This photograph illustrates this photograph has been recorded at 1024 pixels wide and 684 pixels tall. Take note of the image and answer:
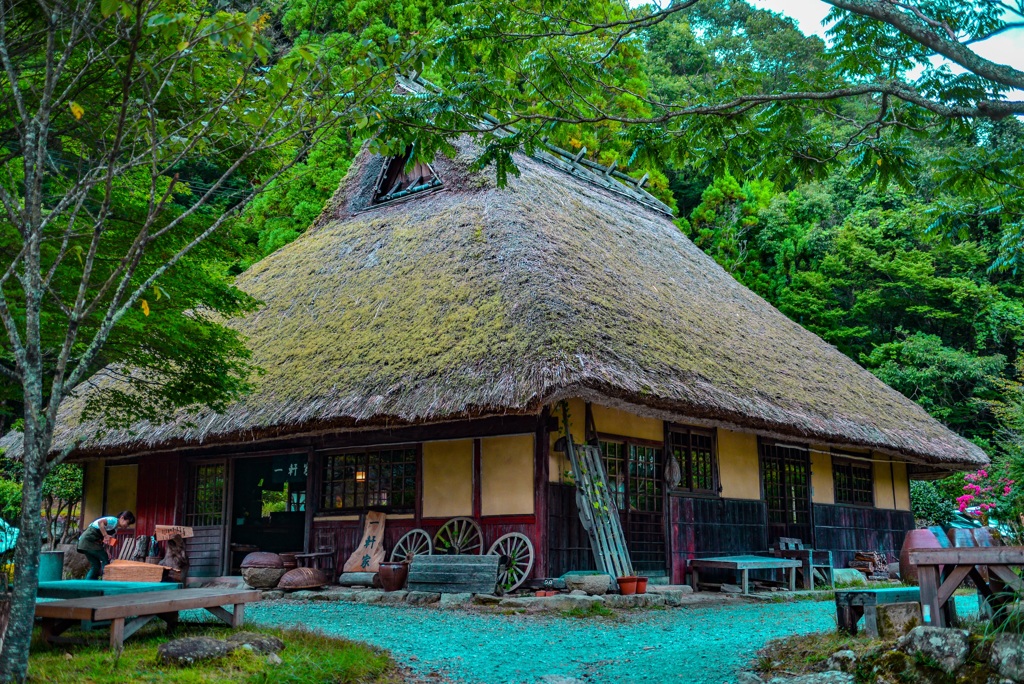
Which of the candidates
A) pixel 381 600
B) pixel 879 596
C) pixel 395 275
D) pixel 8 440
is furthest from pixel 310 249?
pixel 879 596

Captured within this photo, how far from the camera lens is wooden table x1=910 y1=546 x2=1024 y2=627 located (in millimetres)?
4844

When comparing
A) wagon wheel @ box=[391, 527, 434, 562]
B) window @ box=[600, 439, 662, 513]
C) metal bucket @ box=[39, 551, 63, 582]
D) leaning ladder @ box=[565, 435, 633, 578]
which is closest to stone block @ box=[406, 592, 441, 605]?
wagon wheel @ box=[391, 527, 434, 562]

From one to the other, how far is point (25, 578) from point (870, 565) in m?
13.4

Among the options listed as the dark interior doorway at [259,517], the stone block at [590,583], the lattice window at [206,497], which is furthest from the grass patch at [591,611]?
the dark interior doorway at [259,517]

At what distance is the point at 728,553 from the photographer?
1222cm

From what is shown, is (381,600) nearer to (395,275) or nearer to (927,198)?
(395,275)

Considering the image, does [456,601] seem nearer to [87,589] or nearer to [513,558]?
[513,558]

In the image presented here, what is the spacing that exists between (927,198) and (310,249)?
1838 cm

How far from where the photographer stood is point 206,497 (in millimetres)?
13008

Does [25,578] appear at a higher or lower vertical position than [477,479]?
lower

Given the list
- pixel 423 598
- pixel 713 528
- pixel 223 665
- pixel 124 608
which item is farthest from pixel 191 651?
pixel 713 528

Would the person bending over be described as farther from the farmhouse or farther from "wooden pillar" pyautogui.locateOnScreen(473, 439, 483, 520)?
"wooden pillar" pyautogui.locateOnScreen(473, 439, 483, 520)

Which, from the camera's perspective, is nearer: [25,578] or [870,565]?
[25,578]

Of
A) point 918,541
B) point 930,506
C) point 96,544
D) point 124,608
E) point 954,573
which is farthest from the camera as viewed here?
point 930,506
